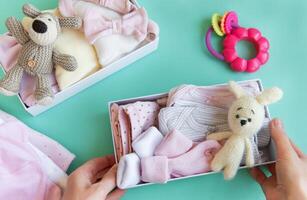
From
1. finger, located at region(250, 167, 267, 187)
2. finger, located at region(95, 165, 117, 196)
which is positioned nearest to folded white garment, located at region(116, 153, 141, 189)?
finger, located at region(95, 165, 117, 196)

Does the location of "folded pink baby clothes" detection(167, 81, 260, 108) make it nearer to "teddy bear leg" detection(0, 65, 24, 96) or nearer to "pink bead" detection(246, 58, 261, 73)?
"pink bead" detection(246, 58, 261, 73)

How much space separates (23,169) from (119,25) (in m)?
0.36

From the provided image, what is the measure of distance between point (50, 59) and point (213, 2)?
0.41 metres

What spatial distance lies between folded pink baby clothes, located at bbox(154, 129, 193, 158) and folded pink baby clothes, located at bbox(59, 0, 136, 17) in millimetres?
292

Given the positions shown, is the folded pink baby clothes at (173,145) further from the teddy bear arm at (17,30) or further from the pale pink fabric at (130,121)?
the teddy bear arm at (17,30)

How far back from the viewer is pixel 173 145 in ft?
2.43

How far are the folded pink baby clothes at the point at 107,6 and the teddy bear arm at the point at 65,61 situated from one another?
0.10 m

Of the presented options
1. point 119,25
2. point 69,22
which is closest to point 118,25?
point 119,25

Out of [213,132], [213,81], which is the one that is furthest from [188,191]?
[213,81]

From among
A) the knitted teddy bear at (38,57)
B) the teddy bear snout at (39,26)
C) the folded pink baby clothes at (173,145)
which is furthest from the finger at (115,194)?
the teddy bear snout at (39,26)

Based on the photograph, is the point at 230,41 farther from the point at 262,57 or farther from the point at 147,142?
the point at 147,142

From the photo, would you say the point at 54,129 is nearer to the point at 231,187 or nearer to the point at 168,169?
the point at 168,169

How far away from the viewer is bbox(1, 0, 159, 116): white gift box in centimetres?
83

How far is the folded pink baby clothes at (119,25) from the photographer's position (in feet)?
2.70
